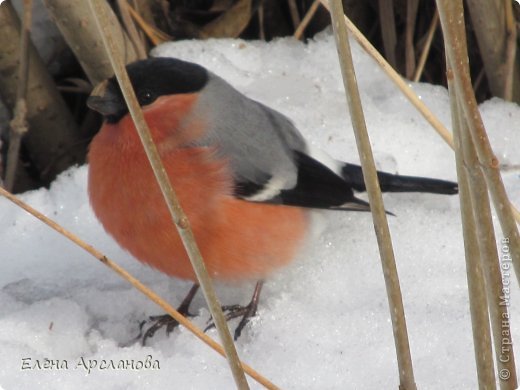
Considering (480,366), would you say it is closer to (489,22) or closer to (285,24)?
(489,22)

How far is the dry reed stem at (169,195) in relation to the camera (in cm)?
129

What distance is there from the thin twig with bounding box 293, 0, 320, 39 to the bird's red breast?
0.75 metres

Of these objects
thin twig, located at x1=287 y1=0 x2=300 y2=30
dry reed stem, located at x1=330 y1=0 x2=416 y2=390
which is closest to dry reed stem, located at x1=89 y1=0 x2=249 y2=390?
dry reed stem, located at x1=330 y1=0 x2=416 y2=390

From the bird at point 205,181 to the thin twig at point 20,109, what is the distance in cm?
49

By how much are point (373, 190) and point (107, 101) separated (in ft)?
3.29

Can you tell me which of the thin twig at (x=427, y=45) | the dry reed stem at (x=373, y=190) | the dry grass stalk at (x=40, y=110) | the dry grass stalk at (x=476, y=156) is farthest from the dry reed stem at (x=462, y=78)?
the dry grass stalk at (x=40, y=110)

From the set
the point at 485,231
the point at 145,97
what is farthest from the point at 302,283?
the point at 485,231

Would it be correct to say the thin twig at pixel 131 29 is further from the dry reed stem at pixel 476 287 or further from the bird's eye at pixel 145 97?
the dry reed stem at pixel 476 287

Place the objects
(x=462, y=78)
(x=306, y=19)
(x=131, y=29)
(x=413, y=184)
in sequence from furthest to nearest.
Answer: (x=306, y=19)
(x=131, y=29)
(x=413, y=184)
(x=462, y=78)

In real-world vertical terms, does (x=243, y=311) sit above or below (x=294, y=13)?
below

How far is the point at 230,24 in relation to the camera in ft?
9.92

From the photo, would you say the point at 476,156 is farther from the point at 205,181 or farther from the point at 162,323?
the point at 162,323

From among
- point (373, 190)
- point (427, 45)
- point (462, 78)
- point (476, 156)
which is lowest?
point (427, 45)

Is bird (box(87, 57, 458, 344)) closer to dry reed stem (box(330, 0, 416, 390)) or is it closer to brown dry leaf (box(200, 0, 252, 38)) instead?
brown dry leaf (box(200, 0, 252, 38))
